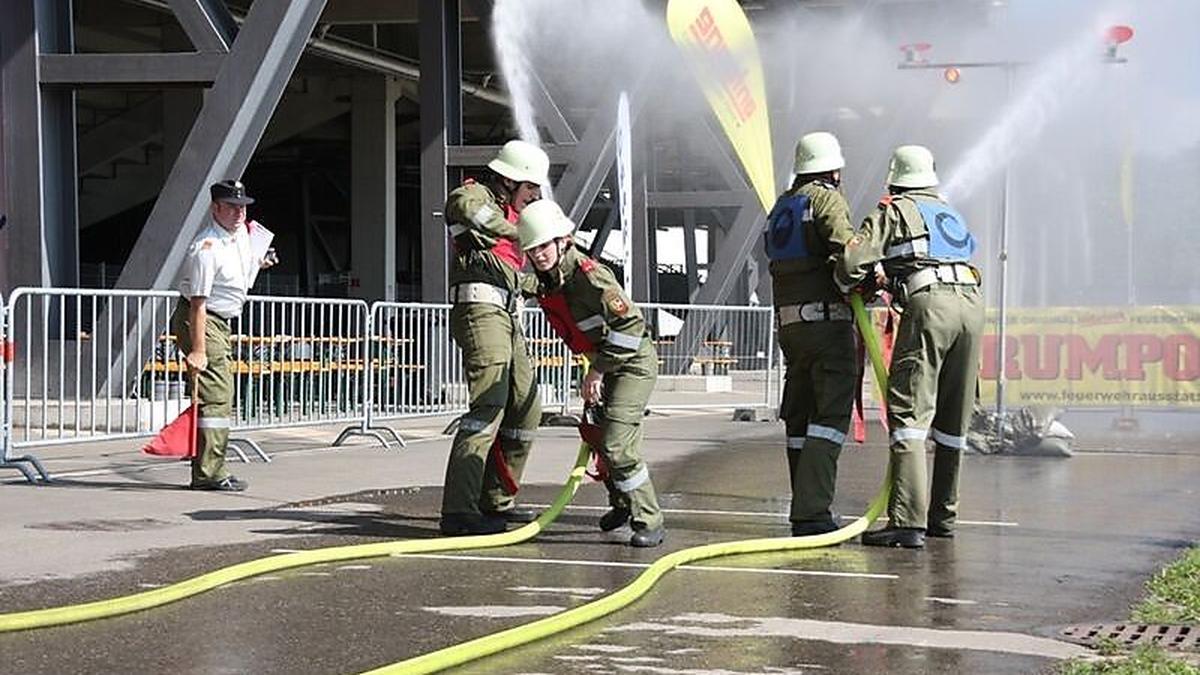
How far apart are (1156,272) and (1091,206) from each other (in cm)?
318

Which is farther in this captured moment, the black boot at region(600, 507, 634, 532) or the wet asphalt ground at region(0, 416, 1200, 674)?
the black boot at region(600, 507, 634, 532)

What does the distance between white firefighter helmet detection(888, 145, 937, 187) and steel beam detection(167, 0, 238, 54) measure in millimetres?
6523

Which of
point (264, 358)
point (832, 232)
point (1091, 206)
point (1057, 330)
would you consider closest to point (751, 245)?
point (1091, 206)

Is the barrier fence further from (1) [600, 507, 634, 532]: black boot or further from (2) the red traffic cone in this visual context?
(1) [600, 507, 634, 532]: black boot

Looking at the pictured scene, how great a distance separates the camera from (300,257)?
131 feet

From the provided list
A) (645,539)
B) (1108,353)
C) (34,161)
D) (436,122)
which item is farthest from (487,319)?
(436,122)

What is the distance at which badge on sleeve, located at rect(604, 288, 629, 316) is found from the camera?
279 inches

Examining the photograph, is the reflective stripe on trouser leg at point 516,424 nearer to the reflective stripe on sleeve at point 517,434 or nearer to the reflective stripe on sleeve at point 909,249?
the reflective stripe on sleeve at point 517,434

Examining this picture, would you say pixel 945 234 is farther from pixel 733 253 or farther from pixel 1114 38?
pixel 733 253

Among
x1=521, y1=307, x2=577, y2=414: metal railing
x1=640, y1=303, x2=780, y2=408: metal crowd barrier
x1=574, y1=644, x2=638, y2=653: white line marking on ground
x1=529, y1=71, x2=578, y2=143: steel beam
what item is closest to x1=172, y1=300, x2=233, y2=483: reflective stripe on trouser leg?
x1=574, y1=644, x2=638, y2=653: white line marking on ground

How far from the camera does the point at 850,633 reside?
540 centimetres

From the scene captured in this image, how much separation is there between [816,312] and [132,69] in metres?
7.01

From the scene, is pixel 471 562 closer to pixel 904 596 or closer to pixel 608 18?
pixel 904 596

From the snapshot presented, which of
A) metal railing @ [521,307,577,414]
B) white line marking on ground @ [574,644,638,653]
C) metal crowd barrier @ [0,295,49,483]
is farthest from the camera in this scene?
metal railing @ [521,307,577,414]
